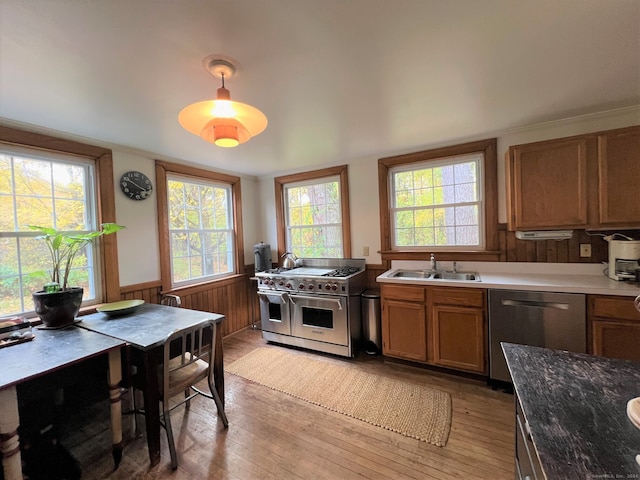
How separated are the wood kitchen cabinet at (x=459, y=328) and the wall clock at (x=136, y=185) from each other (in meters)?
3.10

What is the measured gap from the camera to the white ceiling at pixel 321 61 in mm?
1139

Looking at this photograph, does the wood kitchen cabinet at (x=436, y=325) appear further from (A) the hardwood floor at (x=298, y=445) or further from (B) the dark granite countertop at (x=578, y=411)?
(B) the dark granite countertop at (x=578, y=411)

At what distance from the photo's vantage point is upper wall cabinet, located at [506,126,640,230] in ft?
6.82

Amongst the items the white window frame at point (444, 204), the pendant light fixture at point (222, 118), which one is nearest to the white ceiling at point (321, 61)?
the pendant light fixture at point (222, 118)

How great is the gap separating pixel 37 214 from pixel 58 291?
29.0 inches

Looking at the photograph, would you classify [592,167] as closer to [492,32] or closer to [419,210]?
[419,210]

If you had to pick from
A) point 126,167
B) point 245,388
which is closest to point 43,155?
point 126,167

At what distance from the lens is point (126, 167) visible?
2.74 metres

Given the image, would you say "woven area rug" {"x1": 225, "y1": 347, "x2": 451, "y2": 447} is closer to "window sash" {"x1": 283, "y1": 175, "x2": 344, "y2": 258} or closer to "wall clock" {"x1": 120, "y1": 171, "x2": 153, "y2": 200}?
"window sash" {"x1": 283, "y1": 175, "x2": 344, "y2": 258}

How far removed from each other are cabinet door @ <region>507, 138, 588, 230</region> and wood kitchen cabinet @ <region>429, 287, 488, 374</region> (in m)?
0.82

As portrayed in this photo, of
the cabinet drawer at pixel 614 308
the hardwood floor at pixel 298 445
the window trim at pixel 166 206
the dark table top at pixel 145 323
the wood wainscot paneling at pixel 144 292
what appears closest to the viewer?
the hardwood floor at pixel 298 445

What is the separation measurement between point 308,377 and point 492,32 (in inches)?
112

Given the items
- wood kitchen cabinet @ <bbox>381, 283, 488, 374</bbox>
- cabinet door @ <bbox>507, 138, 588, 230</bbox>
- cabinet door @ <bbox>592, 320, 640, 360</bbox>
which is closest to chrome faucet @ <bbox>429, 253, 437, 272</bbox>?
wood kitchen cabinet @ <bbox>381, 283, 488, 374</bbox>

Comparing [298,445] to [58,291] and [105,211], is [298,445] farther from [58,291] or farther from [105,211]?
[105,211]
